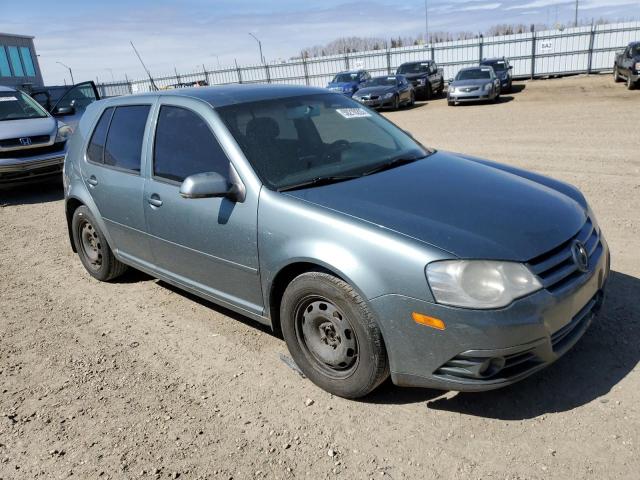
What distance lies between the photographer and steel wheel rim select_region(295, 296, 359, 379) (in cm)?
295

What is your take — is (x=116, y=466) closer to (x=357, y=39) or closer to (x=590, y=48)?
(x=590, y=48)

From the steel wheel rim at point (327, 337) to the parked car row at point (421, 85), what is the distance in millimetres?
18339

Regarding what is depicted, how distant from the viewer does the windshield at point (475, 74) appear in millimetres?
21398

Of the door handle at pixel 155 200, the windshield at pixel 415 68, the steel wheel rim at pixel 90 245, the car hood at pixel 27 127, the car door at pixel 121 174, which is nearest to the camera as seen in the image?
the door handle at pixel 155 200

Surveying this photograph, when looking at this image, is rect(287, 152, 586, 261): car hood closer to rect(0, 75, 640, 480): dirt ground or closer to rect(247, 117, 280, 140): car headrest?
rect(247, 117, 280, 140): car headrest

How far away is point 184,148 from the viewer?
147 inches

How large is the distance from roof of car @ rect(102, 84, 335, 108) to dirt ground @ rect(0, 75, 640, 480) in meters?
1.63

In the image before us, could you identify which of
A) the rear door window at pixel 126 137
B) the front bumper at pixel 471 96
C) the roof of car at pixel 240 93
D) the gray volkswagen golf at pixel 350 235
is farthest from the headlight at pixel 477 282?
the front bumper at pixel 471 96

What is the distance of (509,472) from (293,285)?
1.42 meters

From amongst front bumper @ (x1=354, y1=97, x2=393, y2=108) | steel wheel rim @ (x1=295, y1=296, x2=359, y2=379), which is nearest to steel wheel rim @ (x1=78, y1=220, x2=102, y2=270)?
steel wheel rim @ (x1=295, y1=296, x2=359, y2=379)

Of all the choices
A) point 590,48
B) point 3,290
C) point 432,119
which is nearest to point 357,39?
point 590,48

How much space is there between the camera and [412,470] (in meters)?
2.55

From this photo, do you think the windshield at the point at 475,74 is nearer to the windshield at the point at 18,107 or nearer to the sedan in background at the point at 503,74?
the sedan in background at the point at 503,74

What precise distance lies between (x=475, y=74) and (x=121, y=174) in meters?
20.0
